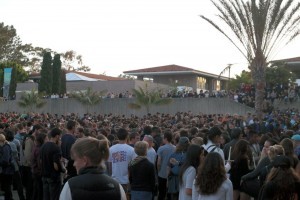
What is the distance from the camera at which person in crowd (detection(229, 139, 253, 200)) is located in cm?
816

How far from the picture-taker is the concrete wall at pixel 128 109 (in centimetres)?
3556

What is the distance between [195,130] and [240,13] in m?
12.1

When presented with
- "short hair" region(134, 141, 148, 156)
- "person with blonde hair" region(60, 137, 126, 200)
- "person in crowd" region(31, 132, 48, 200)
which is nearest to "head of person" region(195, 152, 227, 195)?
"person with blonde hair" region(60, 137, 126, 200)

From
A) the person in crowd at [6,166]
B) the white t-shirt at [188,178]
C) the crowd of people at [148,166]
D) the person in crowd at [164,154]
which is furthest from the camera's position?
the person in crowd at [6,166]

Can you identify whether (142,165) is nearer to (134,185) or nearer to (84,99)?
(134,185)

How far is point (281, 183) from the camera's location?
5.46 metres

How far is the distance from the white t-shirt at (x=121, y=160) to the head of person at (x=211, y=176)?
3.19 m

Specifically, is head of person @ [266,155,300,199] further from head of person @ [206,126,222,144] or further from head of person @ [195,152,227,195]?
head of person @ [206,126,222,144]

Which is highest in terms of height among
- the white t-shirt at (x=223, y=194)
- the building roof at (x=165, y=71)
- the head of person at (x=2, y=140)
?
the building roof at (x=165, y=71)

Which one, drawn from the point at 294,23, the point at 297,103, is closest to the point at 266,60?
the point at 294,23

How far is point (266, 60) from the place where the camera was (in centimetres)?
2478

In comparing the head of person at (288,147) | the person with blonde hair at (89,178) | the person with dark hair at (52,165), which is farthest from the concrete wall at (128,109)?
the person with blonde hair at (89,178)

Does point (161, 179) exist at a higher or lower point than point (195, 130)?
lower

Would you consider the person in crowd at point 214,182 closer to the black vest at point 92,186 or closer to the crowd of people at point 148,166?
the crowd of people at point 148,166
